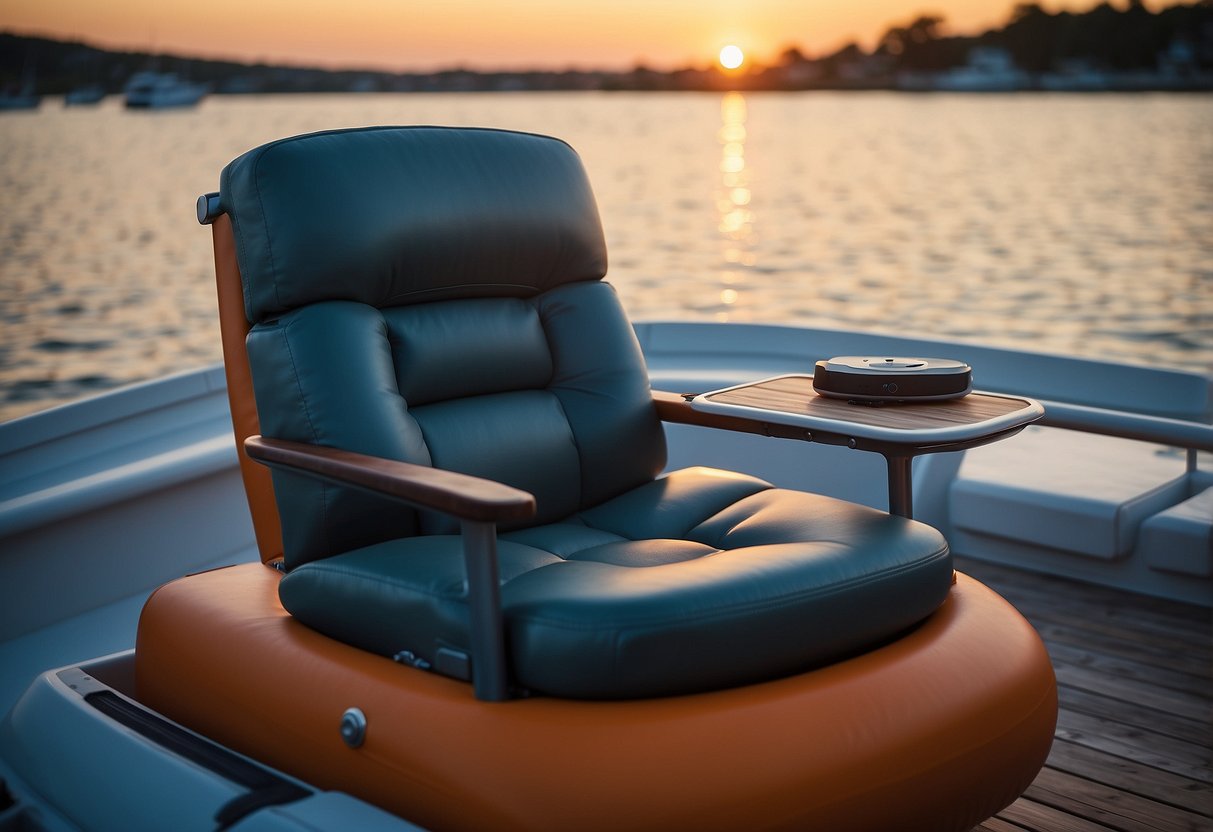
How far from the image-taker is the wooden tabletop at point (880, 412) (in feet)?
5.20

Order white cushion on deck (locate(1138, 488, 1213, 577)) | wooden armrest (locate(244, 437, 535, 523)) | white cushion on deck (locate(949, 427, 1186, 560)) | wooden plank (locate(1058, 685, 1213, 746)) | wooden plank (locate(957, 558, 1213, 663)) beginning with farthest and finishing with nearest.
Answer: white cushion on deck (locate(949, 427, 1186, 560)) → white cushion on deck (locate(1138, 488, 1213, 577)) → wooden plank (locate(957, 558, 1213, 663)) → wooden plank (locate(1058, 685, 1213, 746)) → wooden armrest (locate(244, 437, 535, 523))

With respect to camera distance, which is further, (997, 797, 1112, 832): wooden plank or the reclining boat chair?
(997, 797, 1112, 832): wooden plank

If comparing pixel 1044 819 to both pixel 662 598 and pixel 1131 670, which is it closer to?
pixel 1131 670

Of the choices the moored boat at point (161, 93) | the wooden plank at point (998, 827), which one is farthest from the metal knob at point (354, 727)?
the moored boat at point (161, 93)

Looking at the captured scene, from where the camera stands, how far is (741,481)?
2.02 meters

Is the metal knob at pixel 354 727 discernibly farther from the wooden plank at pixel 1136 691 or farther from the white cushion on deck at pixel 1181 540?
the white cushion on deck at pixel 1181 540

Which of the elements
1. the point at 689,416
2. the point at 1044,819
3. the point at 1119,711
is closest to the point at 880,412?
the point at 689,416

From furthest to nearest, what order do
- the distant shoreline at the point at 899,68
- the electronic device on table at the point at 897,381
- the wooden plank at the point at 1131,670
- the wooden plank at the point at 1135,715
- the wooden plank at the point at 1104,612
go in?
the distant shoreline at the point at 899,68 < the wooden plank at the point at 1104,612 < the wooden plank at the point at 1131,670 < the wooden plank at the point at 1135,715 < the electronic device on table at the point at 897,381

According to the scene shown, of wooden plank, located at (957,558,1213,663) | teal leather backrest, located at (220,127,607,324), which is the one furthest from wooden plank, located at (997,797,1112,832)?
teal leather backrest, located at (220,127,607,324)

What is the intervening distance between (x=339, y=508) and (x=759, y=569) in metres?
0.62

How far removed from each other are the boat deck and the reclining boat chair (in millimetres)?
350

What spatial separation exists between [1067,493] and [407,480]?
6.34 ft

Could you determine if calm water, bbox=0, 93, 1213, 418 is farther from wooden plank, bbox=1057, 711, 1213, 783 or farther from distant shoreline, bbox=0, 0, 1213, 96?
wooden plank, bbox=1057, 711, 1213, 783

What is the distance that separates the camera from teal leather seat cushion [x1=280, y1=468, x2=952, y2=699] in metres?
1.38
